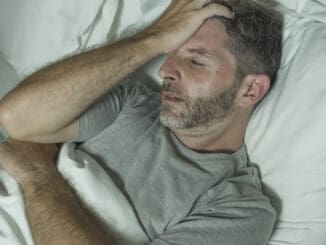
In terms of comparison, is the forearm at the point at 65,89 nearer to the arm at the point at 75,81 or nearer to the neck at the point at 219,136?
the arm at the point at 75,81

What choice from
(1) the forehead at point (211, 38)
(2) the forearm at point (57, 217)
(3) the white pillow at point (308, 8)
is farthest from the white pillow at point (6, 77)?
(3) the white pillow at point (308, 8)

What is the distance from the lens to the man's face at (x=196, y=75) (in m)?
1.24

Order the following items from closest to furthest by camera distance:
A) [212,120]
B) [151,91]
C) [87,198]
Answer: [87,198] < [212,120] < [151,91]

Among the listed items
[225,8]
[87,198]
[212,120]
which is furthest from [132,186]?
[225,8]

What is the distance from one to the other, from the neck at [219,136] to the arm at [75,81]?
23 cm

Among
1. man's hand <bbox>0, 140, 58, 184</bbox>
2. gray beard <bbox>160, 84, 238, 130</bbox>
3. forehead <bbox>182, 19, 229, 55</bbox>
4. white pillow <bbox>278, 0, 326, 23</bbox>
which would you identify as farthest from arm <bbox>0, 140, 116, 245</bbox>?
white pillow <bbox>278, 0, 326, 23</bbox>

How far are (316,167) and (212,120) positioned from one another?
28 centimetres

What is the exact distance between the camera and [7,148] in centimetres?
123

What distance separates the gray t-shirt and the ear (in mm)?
135

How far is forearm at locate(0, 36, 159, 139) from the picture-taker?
1.16 m

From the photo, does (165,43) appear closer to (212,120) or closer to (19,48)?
(212,120)

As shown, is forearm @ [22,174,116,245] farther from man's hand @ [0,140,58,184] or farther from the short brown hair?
the short brown hair

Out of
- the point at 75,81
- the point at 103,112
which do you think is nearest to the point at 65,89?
the point at 75,81

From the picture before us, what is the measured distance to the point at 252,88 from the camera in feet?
4.28
